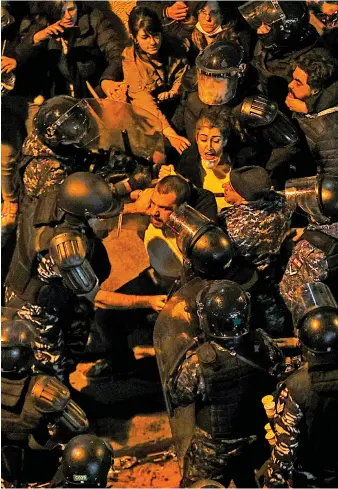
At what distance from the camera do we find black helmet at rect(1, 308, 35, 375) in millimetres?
5336

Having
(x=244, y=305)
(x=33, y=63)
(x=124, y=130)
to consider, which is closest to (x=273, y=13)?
(x=124, y=130)

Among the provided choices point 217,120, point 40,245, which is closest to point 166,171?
point 217,120

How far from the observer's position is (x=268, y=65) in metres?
6.65

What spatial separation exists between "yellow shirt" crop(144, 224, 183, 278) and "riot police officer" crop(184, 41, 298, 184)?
2.33ft

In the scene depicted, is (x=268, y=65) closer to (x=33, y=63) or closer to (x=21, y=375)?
(x=33, y=63)

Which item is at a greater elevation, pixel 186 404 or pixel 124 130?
pixel 124 130

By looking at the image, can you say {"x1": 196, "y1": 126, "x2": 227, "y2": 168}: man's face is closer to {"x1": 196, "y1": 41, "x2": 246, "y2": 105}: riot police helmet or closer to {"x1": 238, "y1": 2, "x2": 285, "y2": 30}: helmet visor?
{"x1": 196, "y1": 41, "x2": 246, "y2": 105}: riot police helmet

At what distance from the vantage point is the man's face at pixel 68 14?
6.76 metres

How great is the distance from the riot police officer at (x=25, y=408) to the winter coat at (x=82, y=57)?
1952 millimetres

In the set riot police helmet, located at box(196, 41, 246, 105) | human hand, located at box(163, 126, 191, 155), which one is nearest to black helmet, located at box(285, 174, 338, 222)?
riot police helmet, located at box(196, 41, 246, 105)

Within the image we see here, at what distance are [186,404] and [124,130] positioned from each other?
6.58 ft

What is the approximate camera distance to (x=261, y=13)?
6477mm

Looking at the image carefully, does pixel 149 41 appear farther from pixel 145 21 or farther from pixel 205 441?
pixel 205 441

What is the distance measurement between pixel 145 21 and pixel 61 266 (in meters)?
1.85
